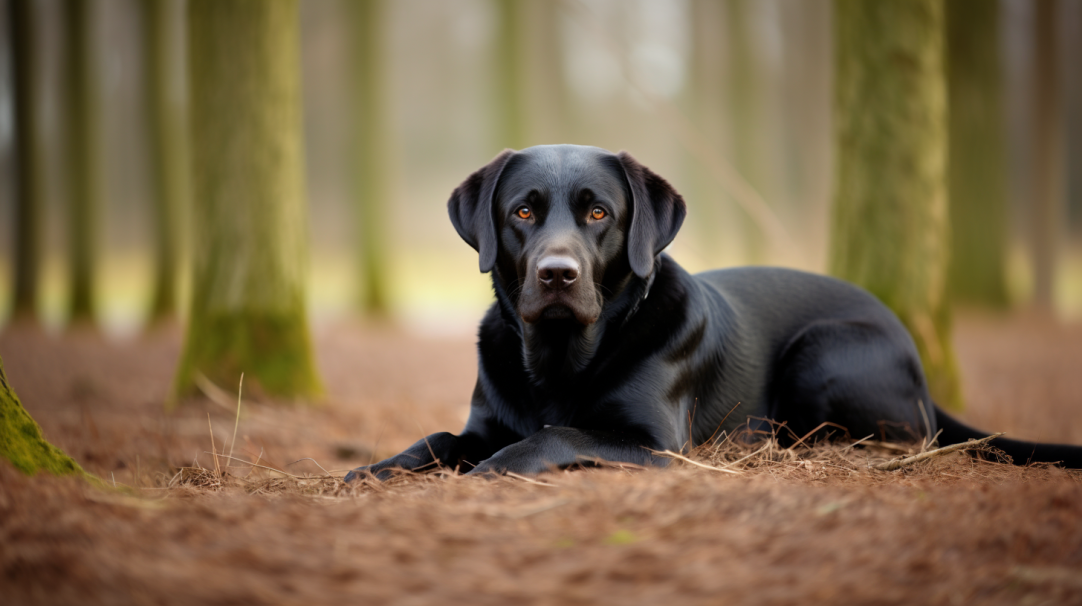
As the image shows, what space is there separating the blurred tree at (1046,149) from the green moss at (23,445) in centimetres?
1428

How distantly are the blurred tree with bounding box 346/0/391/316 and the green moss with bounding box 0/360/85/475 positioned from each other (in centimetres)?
1082

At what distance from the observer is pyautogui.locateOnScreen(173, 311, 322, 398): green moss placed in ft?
16.9

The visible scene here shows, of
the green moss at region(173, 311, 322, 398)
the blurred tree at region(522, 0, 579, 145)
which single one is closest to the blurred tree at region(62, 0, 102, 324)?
the blurred tree at region(522, 0, 579, 145)

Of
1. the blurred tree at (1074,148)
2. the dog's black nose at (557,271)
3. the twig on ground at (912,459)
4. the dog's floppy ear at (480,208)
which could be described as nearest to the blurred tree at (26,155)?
the dog's floppy ear at (480,208)

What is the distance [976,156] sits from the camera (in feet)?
37.4

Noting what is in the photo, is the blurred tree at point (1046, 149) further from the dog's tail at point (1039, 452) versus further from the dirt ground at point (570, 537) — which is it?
the dirt ground at point (570, 537)

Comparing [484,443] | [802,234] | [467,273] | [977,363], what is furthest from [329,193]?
[484,443]

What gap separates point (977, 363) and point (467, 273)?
2259cm

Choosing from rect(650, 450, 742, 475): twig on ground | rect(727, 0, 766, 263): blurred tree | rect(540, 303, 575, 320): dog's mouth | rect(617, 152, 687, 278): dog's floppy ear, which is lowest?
rect(650, 450, 742, 475): twig on ground

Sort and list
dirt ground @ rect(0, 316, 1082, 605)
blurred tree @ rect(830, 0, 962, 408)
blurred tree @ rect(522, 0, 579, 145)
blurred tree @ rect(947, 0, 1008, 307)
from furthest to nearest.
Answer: blurred tree @ rect(522, 0, 579, 145) < blurred tree @ rect(947, 0, 1008, 307) < blurred tree @ rect(830, 0, 962, 408) < dirt ground @ rect(0, 316, 1082, 605)

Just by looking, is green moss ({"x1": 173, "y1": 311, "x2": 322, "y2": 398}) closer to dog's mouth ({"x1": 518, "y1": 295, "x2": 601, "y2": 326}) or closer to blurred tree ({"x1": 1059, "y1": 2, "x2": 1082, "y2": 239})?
dog's mouth ({"x1": 518, "y1": 295, "x2": 601, "y2": 326})

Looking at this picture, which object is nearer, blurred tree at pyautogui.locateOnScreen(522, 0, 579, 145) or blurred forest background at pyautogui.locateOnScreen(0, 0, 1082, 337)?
blurred forest background at pyautogui.locateOnScreen(0, 0, 1082, 337)

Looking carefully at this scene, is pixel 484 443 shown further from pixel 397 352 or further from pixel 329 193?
pixel 329 193

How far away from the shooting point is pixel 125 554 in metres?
1.66
